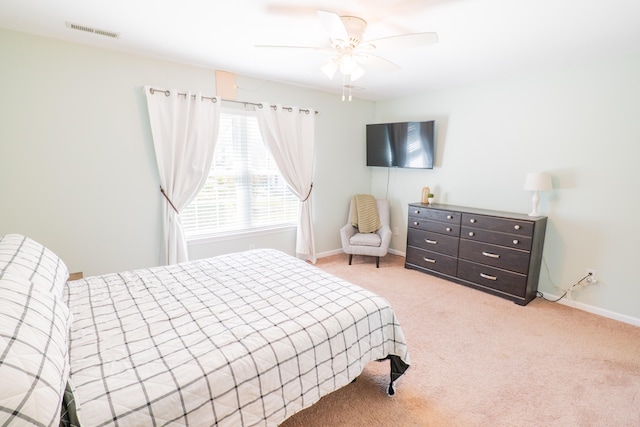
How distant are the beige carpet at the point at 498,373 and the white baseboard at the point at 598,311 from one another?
0.26ft

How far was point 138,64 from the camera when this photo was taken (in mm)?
2996

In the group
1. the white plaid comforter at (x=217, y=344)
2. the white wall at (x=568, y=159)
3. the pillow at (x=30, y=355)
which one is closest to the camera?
the pillow at (x=30, y=355)

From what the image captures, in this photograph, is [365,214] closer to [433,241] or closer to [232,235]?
[433,241]

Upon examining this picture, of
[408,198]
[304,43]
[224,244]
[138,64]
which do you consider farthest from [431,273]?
[138,64]

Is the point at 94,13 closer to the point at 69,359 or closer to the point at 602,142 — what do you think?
the point at 69,359

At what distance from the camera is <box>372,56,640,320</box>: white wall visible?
2.84 meters

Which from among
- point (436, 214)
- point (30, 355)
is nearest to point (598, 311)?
point (436, 214)

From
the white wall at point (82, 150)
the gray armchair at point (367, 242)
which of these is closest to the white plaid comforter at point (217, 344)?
the white wall at point (82, 150)

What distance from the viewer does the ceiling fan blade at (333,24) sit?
171 centimetres

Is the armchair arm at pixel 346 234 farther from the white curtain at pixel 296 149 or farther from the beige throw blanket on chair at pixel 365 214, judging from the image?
the white curtain at pixel 296 149

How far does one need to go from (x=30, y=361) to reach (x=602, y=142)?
4.28 meters

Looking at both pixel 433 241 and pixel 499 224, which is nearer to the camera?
pixel 499 224

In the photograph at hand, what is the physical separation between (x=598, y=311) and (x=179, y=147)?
4.61 metres

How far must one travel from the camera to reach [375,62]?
2.39m
